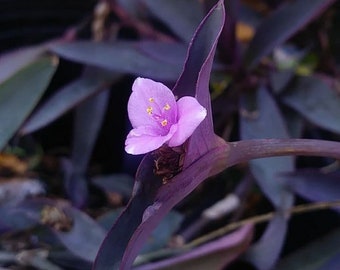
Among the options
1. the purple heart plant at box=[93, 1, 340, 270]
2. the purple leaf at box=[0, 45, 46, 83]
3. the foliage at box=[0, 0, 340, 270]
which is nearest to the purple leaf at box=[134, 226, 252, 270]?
the foliage at box=[0, 0, 340, 270]

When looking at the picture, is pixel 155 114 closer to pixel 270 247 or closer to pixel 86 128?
pixel 270 247

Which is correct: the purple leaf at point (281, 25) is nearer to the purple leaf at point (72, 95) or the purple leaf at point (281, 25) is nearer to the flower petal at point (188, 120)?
the purple leaf at point (72, 95)

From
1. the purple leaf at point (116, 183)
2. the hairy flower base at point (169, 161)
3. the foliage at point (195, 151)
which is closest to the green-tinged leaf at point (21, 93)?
the foliage at point (195, 151)

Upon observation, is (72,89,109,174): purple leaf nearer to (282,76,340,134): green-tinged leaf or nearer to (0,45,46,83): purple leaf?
(0,45,46,83): purple leaf

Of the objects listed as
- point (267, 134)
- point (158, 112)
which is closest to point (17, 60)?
point (267, 134)

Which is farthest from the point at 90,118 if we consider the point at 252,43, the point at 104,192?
the point at 252,43
